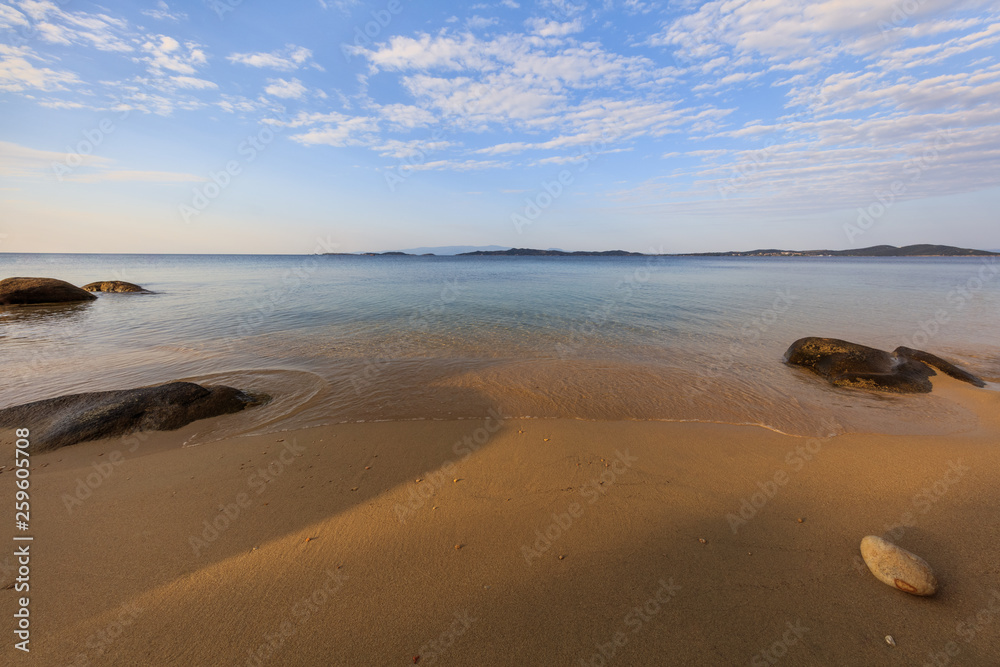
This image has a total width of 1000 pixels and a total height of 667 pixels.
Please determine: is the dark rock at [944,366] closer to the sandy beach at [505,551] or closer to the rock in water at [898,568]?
the sandy beach at [505,551]

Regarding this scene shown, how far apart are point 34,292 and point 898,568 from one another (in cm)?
3981

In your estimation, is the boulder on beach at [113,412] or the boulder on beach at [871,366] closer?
the boulder on beach at [113,412]

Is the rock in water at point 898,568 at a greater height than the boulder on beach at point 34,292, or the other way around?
the boulder on beach at point 34,292

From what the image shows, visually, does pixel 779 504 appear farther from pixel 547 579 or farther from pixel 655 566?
pixel 547 579

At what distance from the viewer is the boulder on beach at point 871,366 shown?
8820mm

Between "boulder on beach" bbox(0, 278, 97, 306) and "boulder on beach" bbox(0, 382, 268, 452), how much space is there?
2783 cm

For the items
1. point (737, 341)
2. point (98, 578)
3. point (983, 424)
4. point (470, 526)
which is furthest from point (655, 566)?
point (737, 341)

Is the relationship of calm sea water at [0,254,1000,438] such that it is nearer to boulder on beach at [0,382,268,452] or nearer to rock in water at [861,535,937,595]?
boulder on beach at [0,382,268,452]

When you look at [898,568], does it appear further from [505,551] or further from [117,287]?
[117,287]

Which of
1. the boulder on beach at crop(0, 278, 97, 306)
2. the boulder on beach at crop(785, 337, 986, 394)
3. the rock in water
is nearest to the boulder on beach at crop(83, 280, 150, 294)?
the boulder on beach at crop(0, 278, 97, 306)

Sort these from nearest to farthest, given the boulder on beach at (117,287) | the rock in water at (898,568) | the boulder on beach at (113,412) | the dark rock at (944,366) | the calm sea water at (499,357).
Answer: the rock in water at (898,568)
the boulder on beach at (113,412)
the calm sea water at (499,357)
the dark rock at (944,366)
the boulder on beach at (117,287)

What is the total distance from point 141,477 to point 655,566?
21.7 ft

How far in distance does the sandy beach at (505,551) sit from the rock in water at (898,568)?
0.30 ft

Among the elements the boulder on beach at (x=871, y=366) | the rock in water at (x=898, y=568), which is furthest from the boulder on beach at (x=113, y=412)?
the boulder on beach at (x=871, y=366)
